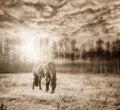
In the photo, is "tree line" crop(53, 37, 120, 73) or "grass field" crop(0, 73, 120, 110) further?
"tree line" crop(53, 37, 120, 73)

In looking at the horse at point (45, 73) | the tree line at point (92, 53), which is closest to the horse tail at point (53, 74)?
the horse at point (45, 73)

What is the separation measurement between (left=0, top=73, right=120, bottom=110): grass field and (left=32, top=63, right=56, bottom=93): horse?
58 millimetres

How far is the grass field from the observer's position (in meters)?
2.99

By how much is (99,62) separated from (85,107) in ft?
2.09

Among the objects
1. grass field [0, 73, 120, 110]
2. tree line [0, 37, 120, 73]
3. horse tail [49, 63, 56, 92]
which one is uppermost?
tree line [0, 37, 120, 73]

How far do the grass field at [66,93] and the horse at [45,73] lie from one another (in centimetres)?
6

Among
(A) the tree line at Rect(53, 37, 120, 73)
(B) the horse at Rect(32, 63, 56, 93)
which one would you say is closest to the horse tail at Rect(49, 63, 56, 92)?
(B) the horse at Rect(32, 63, 56, 93)

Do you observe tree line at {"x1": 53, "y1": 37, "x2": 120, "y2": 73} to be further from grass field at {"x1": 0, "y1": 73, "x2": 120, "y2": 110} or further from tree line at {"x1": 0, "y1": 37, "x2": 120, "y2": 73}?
grass field at {"x1": 0, "y1": 73, "x2": 120, "y2": 110}

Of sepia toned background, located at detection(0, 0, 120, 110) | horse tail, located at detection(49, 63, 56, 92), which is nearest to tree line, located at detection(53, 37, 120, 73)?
sepia toned background, located at detection(0, 0, 120, 110)

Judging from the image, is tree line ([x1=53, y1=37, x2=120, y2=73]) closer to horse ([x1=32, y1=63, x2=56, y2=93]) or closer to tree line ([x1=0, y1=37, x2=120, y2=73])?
tree line ([x1=0, y1=37, x2=120, y2=73])

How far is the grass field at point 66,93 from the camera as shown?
2.99m

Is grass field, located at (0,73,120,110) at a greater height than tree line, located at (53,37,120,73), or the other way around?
tree line, located at (53,37,120,73)

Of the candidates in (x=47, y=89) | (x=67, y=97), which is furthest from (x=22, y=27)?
(x=67, y=97)

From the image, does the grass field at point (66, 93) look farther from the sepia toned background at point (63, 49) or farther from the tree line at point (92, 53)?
the tree line at point (92, 53)
